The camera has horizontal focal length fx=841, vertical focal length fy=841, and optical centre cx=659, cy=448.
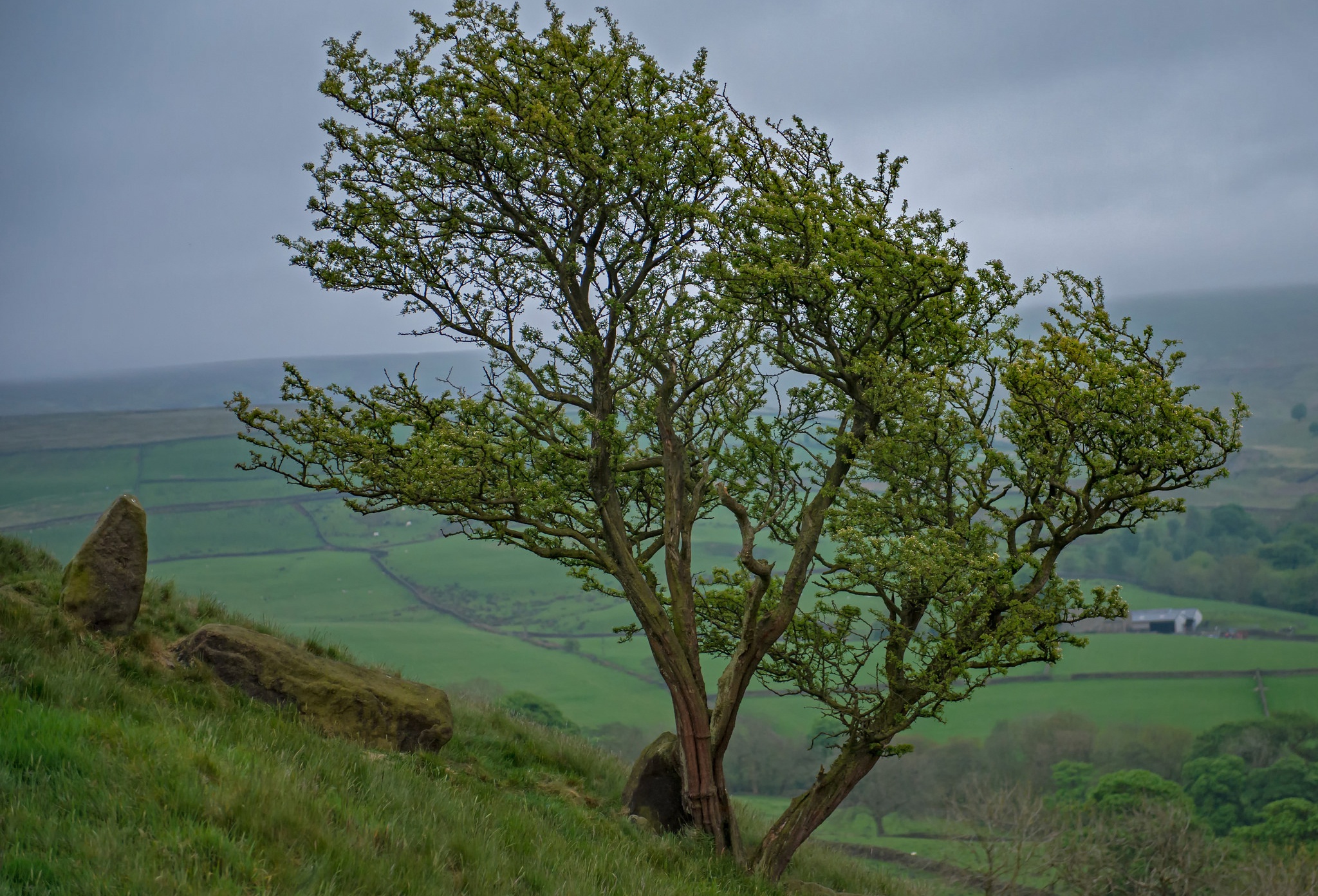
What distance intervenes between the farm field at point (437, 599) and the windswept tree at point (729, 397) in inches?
1944

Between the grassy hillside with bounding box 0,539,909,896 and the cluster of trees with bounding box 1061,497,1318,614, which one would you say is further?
the cluster of trees with bounding box 1061,497,1318,614

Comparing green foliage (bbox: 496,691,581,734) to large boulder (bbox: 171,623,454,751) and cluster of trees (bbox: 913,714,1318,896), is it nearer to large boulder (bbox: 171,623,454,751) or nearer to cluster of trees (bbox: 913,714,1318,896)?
cluster of trees (bbox: 913,714,1318,896)

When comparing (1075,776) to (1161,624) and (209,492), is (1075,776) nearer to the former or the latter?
(1161,624)

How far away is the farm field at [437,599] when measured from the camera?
287 feet

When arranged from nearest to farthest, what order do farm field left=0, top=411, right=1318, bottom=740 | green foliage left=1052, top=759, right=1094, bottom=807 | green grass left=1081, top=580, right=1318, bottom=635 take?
1. green foliage left=1052, top=759, right=1094, bottom=807
2. farm field left=0, top=411, right=1318, bottom=740
3. green grass left=1081, top=580, right=1318, bottom=635

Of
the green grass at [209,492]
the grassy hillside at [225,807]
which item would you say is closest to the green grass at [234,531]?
the green grass at [209,492]

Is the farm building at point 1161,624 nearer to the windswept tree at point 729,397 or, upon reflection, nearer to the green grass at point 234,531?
the windswept tree at point 729,397

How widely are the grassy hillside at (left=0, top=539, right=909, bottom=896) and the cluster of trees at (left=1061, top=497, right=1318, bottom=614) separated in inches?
4447

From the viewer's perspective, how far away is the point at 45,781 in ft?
21.8

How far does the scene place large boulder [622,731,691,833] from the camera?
1573cm

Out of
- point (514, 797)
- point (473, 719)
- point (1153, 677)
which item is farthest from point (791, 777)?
point (514, 797)

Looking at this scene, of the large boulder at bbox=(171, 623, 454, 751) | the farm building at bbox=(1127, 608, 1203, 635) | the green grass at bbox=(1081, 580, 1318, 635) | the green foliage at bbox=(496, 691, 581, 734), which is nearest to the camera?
the large boulder at bbox=(171, 623, 454, 751)

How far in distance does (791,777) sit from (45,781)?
74.2 m

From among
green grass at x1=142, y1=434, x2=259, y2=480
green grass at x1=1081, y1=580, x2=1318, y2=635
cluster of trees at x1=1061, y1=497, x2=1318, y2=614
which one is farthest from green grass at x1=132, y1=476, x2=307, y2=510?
green grass at x1=1081, y1=580, x2=1318, y2=635
